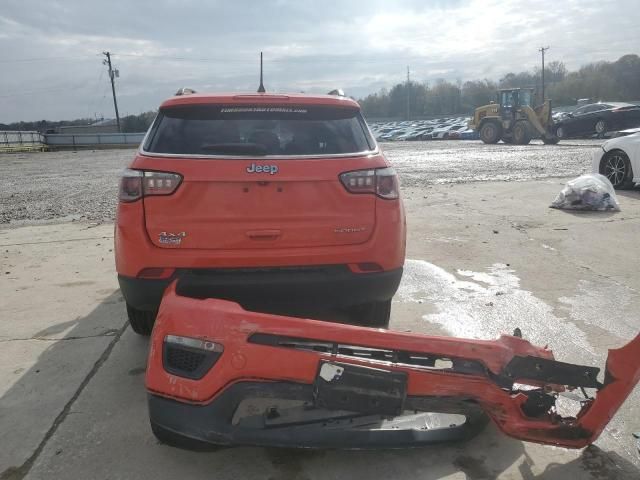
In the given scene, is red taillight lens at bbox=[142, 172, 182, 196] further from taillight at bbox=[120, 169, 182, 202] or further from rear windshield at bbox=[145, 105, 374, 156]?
rear windshield at bbox=[145, 105, 374, 156]

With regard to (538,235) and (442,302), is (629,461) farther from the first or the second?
(538,235)

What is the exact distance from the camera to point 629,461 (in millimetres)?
2336

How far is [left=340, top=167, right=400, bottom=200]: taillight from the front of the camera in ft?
9.89

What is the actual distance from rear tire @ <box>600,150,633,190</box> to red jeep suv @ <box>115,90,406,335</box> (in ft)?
25.7

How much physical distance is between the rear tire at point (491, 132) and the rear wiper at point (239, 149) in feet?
85.3

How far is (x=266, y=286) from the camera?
9.59 ft

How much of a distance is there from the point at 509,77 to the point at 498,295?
85540mm

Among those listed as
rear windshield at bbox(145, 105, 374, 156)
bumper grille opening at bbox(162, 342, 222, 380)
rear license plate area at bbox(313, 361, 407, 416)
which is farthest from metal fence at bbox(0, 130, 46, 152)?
rear license plate area at bbox(313, 361, 407, 416)

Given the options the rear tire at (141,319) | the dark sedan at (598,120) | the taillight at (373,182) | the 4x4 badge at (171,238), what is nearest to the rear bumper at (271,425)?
the 4x4 badge at (171,238)

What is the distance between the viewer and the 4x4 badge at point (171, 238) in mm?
2898

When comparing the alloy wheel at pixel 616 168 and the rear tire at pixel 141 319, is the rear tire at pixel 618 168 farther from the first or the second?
the rear tire at pixel 141 319

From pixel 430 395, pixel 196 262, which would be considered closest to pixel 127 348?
pixel 196 262

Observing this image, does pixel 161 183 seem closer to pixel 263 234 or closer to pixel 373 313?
pixel 263 234

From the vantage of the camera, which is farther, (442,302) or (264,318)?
(442,302)
